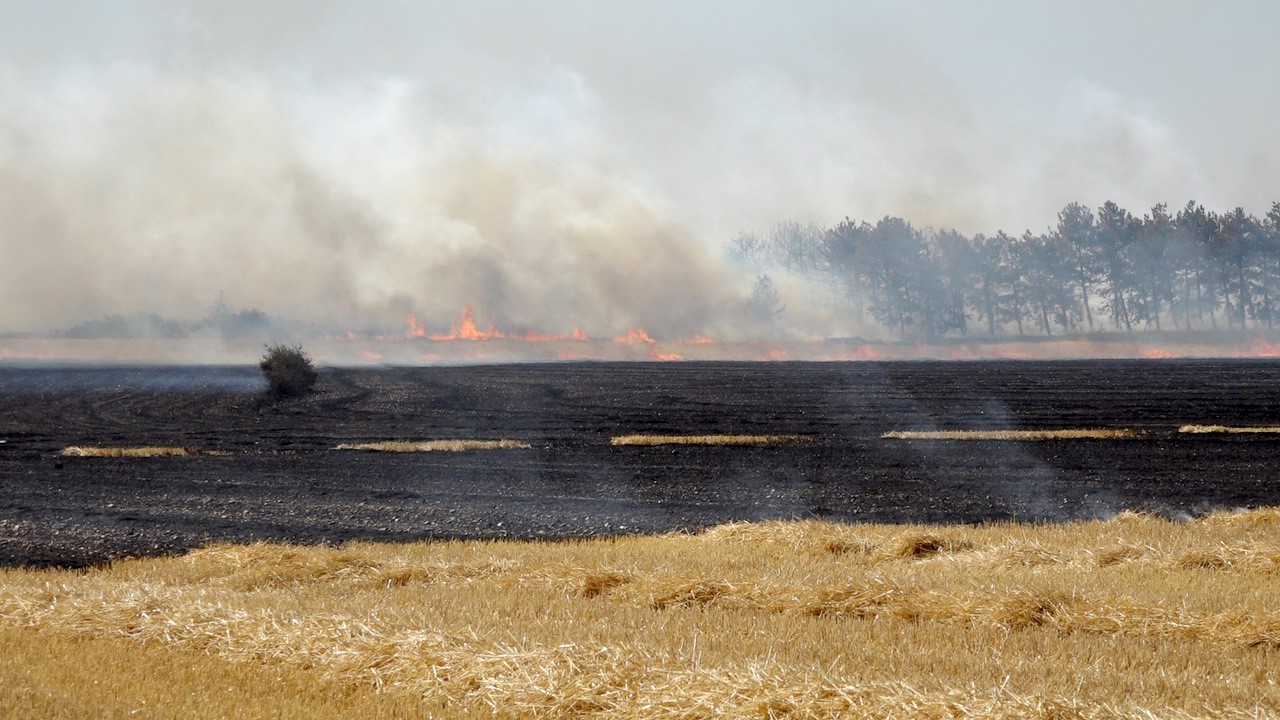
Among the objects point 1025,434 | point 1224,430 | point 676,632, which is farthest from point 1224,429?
point 676,632

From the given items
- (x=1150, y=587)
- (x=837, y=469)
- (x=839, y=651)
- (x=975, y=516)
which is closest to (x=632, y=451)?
(x=837, y=469)

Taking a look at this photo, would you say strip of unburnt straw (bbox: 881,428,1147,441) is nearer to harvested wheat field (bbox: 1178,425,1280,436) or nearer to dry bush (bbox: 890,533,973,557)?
harvested wheat field (bbox: 1178,425,1280,436)

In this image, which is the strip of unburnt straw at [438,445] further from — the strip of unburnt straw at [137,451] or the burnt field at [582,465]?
the strip of unburnt straw at [137,451]

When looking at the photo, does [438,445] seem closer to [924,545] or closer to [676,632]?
[924,545]

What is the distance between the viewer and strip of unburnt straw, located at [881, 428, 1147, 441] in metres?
37.2

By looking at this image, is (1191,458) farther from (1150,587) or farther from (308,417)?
(308,417)

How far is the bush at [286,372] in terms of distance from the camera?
61.4 m

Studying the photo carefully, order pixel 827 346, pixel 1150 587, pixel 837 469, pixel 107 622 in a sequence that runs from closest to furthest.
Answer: pixel 107 622
pixel 1150 587
pixel 837 469
pixel 827 346

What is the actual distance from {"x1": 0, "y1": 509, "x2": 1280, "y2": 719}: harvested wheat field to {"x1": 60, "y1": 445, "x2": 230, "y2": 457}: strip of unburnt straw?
19.0 m

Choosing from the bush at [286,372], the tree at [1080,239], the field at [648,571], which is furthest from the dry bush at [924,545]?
the tree at [1080,239]

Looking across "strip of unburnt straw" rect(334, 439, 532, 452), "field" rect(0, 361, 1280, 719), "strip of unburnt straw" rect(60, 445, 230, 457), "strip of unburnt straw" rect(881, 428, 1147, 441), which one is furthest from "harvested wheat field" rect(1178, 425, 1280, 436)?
"strip of unburnt straw" rect(60, 445, 230, 457)

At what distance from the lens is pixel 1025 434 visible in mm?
38219

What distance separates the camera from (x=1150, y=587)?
43.2 feet

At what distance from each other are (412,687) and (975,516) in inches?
601
